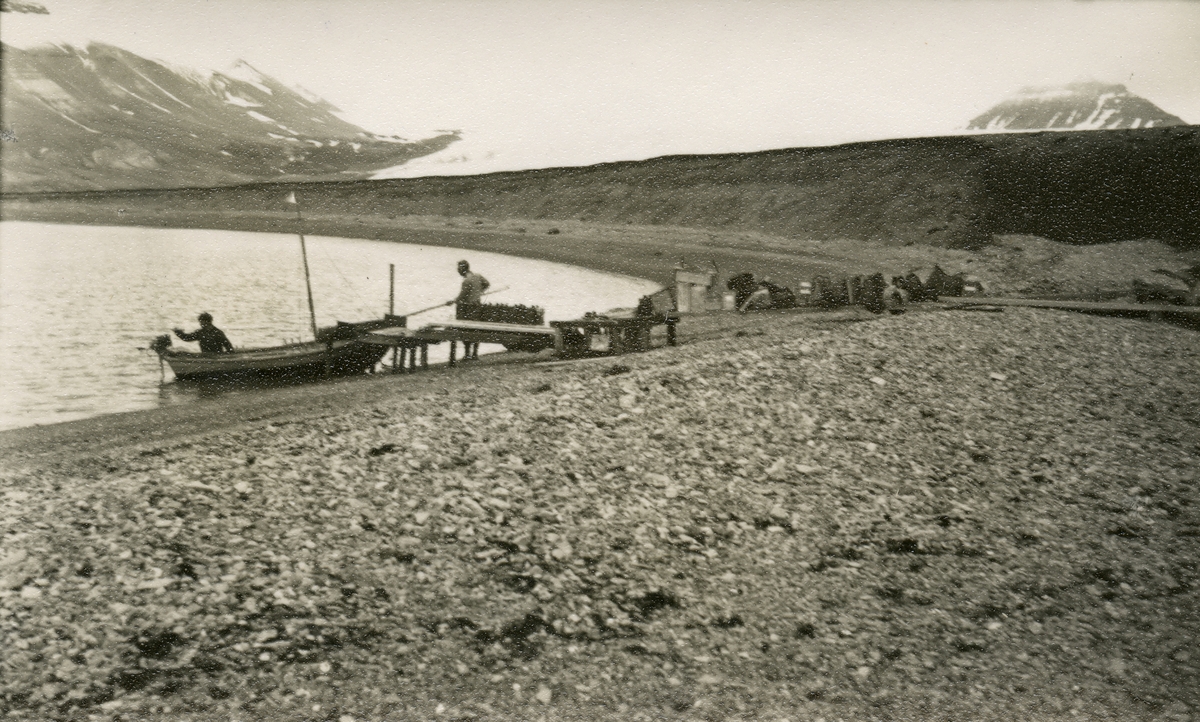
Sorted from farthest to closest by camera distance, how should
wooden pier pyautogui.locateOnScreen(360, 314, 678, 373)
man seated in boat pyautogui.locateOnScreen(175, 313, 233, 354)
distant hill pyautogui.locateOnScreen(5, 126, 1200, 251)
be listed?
distant hill pyautogui.locateOnScreen(5, 126, 1200, 251) < man seated in boat pyautogui.locateOnScreen(175, 313, 233, 354) < wooden pier pyautogui.locateOnScreen(360, 314, 678, 373)

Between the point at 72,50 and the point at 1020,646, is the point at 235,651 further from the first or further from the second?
the point at 72,50

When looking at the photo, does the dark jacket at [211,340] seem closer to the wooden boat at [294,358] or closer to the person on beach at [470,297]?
the wooden boat at [294,358]

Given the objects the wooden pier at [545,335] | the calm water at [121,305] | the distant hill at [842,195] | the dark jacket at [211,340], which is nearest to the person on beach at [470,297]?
the wooden pier at [545,335]

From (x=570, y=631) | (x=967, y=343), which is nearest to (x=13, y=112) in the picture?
(x=570, y=631)

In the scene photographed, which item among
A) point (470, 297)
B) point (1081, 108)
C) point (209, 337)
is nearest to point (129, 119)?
point (209, 337)

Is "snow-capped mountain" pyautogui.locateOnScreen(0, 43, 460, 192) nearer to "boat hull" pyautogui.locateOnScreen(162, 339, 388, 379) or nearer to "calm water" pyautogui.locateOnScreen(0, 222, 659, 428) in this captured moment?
"calm water" pyautogui.locateOnScreen(0, 222, 659, 428)

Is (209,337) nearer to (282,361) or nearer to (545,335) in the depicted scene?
(282,361)

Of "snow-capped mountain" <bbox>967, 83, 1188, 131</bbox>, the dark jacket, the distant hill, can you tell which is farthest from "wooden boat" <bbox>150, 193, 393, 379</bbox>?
"snow-capped mountain" <bbox>967, 83, 1188, 131</bbox>
